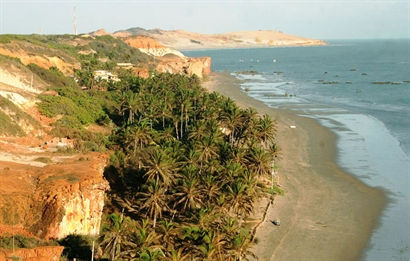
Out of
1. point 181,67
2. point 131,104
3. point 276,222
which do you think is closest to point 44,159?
point 131,104

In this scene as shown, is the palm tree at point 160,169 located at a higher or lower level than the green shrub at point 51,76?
lower

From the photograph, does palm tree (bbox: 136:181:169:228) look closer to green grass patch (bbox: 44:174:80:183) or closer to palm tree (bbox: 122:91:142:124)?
green grass patch (bbox: 44:174:80:183)

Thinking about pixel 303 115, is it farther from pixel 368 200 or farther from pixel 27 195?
pixel 27 195

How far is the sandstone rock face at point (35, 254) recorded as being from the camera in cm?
3419

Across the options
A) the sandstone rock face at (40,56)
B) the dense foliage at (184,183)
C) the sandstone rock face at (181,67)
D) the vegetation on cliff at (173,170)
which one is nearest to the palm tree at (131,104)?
the dense foliage at (184,183)

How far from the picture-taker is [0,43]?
355 ft

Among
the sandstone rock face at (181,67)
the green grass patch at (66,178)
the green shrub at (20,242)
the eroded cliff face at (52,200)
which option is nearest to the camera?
the green shrub at (20,242)

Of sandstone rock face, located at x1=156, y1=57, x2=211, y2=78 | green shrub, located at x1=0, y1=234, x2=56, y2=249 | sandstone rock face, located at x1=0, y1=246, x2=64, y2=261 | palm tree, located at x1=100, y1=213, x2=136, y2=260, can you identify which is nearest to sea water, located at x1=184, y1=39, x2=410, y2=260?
sandstone rock face, located at x1=156, y1=57, x2=211, y2=78

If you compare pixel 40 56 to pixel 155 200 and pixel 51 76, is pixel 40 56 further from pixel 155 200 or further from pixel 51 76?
pixel 155 200

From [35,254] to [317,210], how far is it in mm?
31433

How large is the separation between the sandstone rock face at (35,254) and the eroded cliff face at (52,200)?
3522 millimetres

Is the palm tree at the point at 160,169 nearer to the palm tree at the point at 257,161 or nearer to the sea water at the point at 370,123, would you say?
the palm tree at the point at 257,161

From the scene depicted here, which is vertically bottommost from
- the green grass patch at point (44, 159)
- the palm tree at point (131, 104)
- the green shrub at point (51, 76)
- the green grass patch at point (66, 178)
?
the green grass patch at point (44, 159)

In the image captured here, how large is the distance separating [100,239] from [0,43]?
8439 cm
